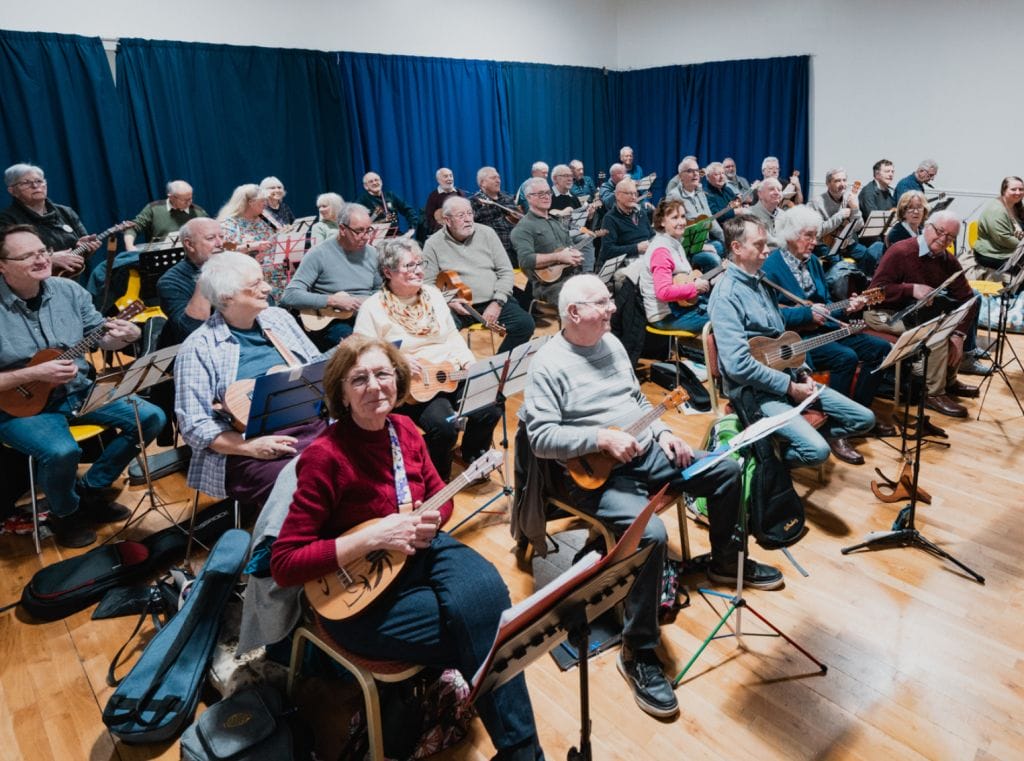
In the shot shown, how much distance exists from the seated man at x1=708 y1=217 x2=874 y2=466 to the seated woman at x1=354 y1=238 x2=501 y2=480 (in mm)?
1297

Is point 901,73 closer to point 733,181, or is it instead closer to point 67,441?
point 733,181

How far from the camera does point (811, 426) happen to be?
338 cm

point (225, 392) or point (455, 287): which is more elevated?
point (455, 287)

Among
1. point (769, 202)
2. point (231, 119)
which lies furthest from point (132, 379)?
point (231, 119)

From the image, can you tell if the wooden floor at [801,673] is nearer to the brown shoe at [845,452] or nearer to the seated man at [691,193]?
the brown shoe at [845,452]

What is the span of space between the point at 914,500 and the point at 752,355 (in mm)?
929

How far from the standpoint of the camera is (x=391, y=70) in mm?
8891

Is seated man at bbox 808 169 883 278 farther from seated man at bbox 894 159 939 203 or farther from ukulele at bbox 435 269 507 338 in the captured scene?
ukulele at bbox 435 269 507 338

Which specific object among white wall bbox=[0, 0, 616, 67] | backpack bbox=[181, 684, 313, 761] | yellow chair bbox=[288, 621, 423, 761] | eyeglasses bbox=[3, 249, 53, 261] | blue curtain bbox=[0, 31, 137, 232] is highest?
white wall bbox=[0, 0, 616, 67]

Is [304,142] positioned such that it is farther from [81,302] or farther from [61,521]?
[61,521]

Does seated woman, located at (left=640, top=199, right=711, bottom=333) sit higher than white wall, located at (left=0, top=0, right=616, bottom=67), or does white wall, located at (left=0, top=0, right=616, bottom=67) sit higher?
white wall, located at (left=0, top=0, right=616, bottom=67)

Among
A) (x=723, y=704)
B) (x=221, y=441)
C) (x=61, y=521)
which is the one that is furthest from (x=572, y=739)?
(x=61, y=521)

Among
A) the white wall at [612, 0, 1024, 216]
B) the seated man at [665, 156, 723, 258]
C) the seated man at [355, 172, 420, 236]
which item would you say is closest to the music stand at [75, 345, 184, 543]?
the seated man at [355, 172, 420, 236]

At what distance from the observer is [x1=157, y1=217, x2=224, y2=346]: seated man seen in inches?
148
